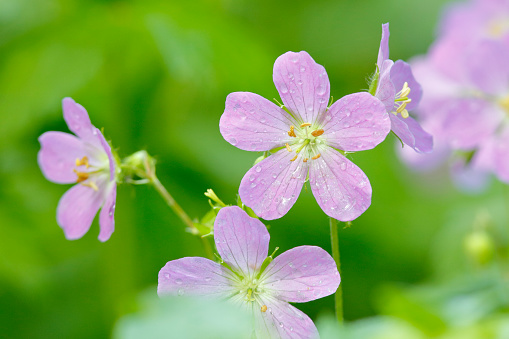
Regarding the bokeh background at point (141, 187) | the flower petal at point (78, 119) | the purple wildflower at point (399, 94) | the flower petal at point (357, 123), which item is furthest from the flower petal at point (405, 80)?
the bokeh background at point (141, 187)

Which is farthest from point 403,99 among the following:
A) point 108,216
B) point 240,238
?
point 108,216

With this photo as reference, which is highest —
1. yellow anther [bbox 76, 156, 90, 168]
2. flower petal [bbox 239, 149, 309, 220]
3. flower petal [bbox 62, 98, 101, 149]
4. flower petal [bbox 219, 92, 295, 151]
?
flower petal [bbox 219, 92, 295, 151]

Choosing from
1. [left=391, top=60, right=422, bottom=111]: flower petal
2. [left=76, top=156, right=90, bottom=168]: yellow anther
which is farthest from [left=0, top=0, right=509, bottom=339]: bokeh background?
[left=76, top=156, right=90, bottom=168]: yellow anther

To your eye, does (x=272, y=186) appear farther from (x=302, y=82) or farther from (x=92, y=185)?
(x=92, y=185)

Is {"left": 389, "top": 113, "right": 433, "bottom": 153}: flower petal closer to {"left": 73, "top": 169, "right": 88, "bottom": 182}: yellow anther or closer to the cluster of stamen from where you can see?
the cluster of stamen

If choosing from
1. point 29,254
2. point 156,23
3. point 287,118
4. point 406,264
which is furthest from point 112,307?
point 287,118

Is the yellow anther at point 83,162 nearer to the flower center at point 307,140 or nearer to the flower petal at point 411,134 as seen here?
the flower center at point 307,140
